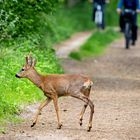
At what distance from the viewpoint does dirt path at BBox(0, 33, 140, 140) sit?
1103 centimetres

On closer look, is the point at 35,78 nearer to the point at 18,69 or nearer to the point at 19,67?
the point at 18,69

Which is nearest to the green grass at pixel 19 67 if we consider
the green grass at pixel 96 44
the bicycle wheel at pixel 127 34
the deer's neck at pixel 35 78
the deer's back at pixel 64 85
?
the green grass at pixel 96 44

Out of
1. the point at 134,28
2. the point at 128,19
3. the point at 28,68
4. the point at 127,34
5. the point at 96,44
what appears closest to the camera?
the point at 28,68

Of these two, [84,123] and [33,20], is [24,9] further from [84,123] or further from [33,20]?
[84,123]

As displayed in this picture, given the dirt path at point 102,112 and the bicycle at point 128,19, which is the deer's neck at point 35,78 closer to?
the dirt path at point 102,112

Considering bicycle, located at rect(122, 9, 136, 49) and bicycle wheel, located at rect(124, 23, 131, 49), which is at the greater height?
bicycle, located at rect(122, 9, 136, 49)

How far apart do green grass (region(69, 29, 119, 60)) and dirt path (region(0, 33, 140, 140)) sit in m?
2.18

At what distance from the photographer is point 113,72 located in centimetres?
2033

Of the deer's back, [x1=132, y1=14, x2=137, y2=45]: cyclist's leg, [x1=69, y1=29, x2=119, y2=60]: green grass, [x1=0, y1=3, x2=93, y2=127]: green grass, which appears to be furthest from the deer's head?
[x1=132, y1=14, x2=137, y2=45]: cyclist's leg

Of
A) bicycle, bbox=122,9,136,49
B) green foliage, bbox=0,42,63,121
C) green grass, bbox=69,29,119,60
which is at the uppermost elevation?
green foliage, bbox=0,42,63,121

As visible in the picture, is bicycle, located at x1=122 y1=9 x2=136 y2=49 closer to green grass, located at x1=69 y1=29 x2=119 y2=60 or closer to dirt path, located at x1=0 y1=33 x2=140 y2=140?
green grass, located at x1=69 y1=29 x2=119 y2=60

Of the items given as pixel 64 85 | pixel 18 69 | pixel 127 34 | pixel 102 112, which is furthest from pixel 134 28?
pixel 64 85

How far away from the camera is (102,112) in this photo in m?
13.4

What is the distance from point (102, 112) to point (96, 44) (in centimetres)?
1466
